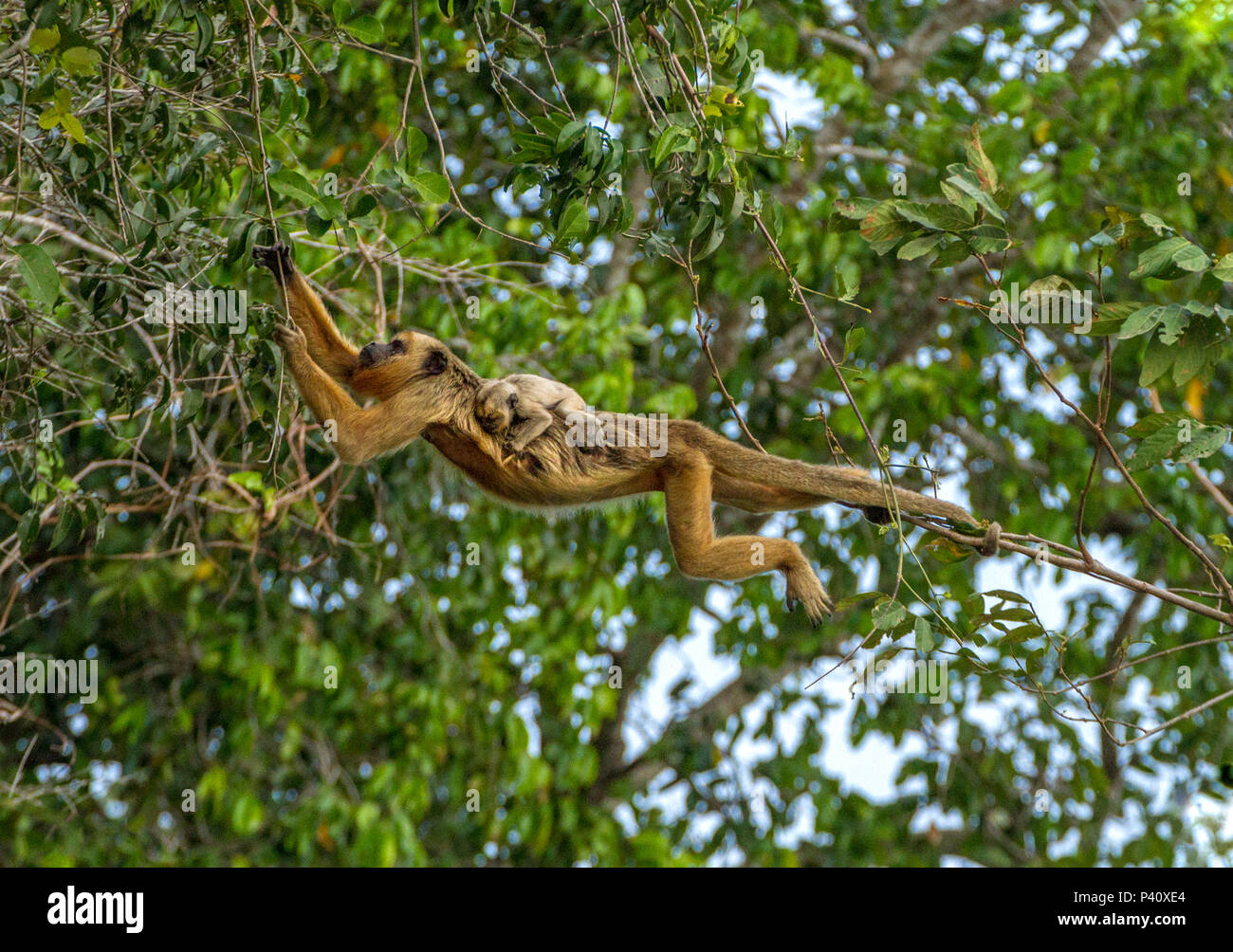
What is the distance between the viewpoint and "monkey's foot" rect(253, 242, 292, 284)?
4.96m

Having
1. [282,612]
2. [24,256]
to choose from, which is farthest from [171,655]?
[24,256]

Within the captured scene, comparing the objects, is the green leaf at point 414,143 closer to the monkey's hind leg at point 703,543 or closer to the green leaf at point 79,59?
the green leaf at point 79,59

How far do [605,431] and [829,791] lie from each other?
571 cm

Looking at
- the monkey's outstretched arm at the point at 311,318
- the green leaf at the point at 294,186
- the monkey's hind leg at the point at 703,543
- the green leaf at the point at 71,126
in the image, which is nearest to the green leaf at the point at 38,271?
the green leaf at the point at 71,126

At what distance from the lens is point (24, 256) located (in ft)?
12.4

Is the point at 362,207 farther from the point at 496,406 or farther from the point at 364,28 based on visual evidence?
the point at 496,406

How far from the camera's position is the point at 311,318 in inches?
217

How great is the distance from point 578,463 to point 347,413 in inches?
41.0

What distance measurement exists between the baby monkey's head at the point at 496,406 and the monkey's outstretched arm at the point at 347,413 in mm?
274

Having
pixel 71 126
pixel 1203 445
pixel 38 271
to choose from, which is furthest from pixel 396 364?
pixel 1203 445

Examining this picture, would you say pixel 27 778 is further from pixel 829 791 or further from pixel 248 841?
pixel 829 791

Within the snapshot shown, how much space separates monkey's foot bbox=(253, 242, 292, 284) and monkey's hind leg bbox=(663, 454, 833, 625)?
6.18 feet

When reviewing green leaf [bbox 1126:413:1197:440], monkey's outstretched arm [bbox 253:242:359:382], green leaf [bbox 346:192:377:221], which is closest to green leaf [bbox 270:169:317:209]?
green leaf [bbox 346:192:377:221]

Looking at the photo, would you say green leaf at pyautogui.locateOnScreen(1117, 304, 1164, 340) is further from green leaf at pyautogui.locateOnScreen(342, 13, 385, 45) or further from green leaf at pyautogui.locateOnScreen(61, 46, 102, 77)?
green leaf at pyautogui.locateOnScreen(61, 46, 102, 77)
